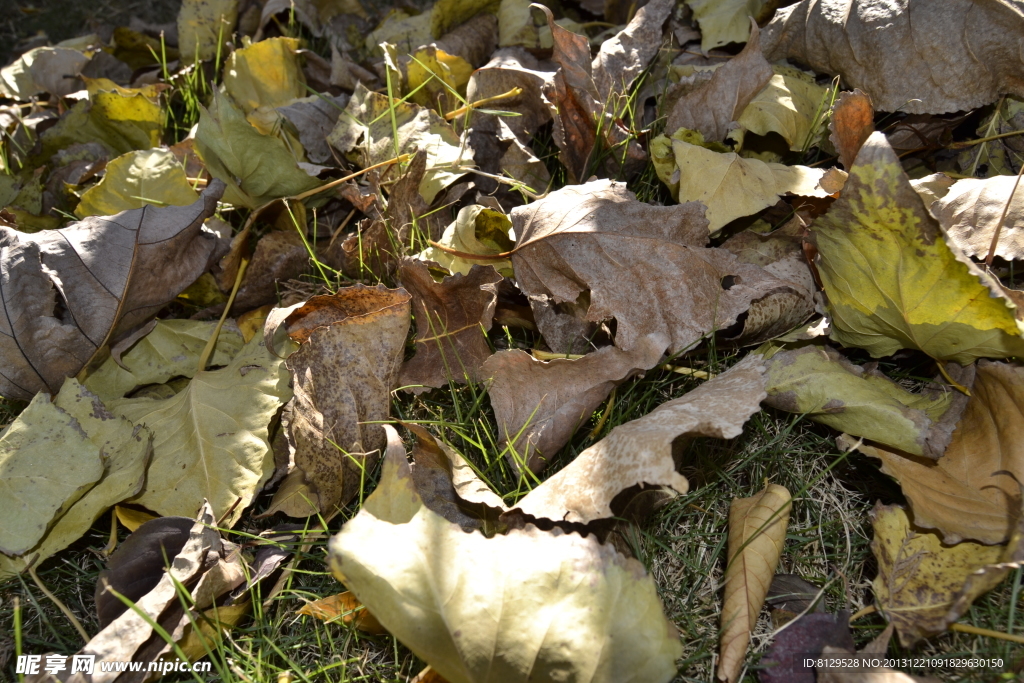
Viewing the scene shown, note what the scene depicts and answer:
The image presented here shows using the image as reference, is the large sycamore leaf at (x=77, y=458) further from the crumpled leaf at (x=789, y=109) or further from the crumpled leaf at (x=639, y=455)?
the crumpled leaf at (x=789, y=109)

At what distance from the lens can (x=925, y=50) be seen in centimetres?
179

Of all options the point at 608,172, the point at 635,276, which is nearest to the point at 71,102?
the point at 608,172

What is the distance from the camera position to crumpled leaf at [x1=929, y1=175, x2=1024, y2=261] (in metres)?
1.47

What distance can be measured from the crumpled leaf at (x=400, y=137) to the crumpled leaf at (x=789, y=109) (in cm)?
76

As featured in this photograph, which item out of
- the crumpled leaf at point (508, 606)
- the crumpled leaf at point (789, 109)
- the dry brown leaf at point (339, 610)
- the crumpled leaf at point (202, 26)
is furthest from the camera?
the crumpled leaf at point (202, 26)

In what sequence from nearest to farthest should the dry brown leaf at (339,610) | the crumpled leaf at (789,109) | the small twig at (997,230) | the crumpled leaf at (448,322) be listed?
the dry brown leaf at (339,610) < the small twig at (997,230) < the crumpled leaf at (448,322) < the crumpled leaf at (789,109)

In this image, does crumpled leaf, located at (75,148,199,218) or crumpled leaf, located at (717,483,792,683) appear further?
crumpled leaf, located at (75,148,199,218)

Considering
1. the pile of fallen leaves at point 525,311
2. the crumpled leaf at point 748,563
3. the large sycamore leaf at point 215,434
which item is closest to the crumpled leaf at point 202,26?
the pile of fallen leaves at point 525,311

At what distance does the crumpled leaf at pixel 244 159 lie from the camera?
1.93 meters

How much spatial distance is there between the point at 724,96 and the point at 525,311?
0.80 m

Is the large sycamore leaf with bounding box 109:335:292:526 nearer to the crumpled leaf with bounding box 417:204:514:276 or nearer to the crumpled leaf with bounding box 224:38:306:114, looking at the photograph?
the crumpled leaf with bounding box 417:204:514:276

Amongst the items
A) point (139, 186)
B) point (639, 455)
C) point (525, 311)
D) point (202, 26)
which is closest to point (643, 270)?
point (525, 311)

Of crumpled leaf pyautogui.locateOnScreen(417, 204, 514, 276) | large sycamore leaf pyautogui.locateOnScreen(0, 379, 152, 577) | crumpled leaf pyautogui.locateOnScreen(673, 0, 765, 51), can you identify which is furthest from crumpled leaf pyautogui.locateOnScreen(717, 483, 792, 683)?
crumpled leaf pyautogui.locateOnScreen(673, 0, 765, 51)

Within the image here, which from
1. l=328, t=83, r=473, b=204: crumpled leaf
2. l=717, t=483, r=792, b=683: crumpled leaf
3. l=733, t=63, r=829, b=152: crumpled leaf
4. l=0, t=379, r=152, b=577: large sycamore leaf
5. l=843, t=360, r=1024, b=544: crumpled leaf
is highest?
l=733, t=63, r=829, b=152: crumpled leaf
